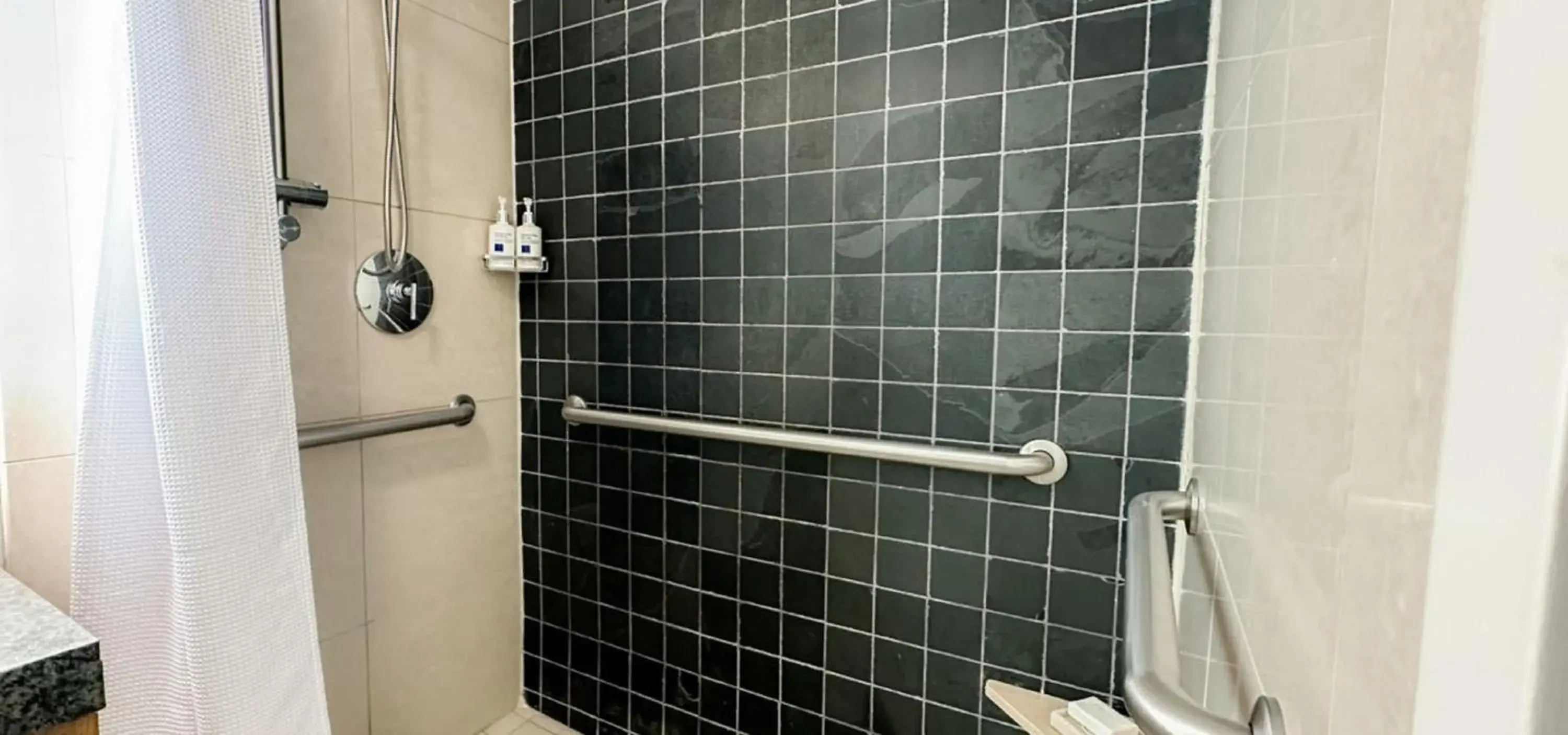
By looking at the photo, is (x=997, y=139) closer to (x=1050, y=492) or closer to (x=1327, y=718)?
(x=1050, y=492)

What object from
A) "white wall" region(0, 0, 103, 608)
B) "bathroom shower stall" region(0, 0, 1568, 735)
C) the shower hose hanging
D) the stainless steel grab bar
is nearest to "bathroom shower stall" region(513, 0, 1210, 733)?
"bathroom shower stall" region(0, 0, 1568, 735)

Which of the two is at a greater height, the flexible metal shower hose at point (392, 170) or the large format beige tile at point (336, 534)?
the flexible metal shower hose at point (392, 170)

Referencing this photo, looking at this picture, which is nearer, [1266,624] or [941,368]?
[1266,624]

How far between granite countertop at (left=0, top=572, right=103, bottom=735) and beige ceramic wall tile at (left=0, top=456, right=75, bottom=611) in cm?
42

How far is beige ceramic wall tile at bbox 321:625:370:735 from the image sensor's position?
1.24 m

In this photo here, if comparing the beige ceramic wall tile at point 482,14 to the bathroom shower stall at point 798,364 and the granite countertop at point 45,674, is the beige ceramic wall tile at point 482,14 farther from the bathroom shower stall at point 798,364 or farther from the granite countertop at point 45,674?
the granite countertop at point 45,674

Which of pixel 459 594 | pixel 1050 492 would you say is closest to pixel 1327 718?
pixel 1050 492

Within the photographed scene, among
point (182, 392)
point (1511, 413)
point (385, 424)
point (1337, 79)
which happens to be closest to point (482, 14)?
point (385, 424)

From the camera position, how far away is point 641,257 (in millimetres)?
1392

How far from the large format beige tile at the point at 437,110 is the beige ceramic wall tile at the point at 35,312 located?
0.46 m

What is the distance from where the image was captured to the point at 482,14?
4.81 feet

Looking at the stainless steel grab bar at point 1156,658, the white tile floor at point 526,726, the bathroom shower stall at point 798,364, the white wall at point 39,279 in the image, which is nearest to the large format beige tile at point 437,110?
the bathroom shower stall at point 798,364

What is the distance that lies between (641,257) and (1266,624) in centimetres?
126

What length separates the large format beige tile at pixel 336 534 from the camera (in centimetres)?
120
